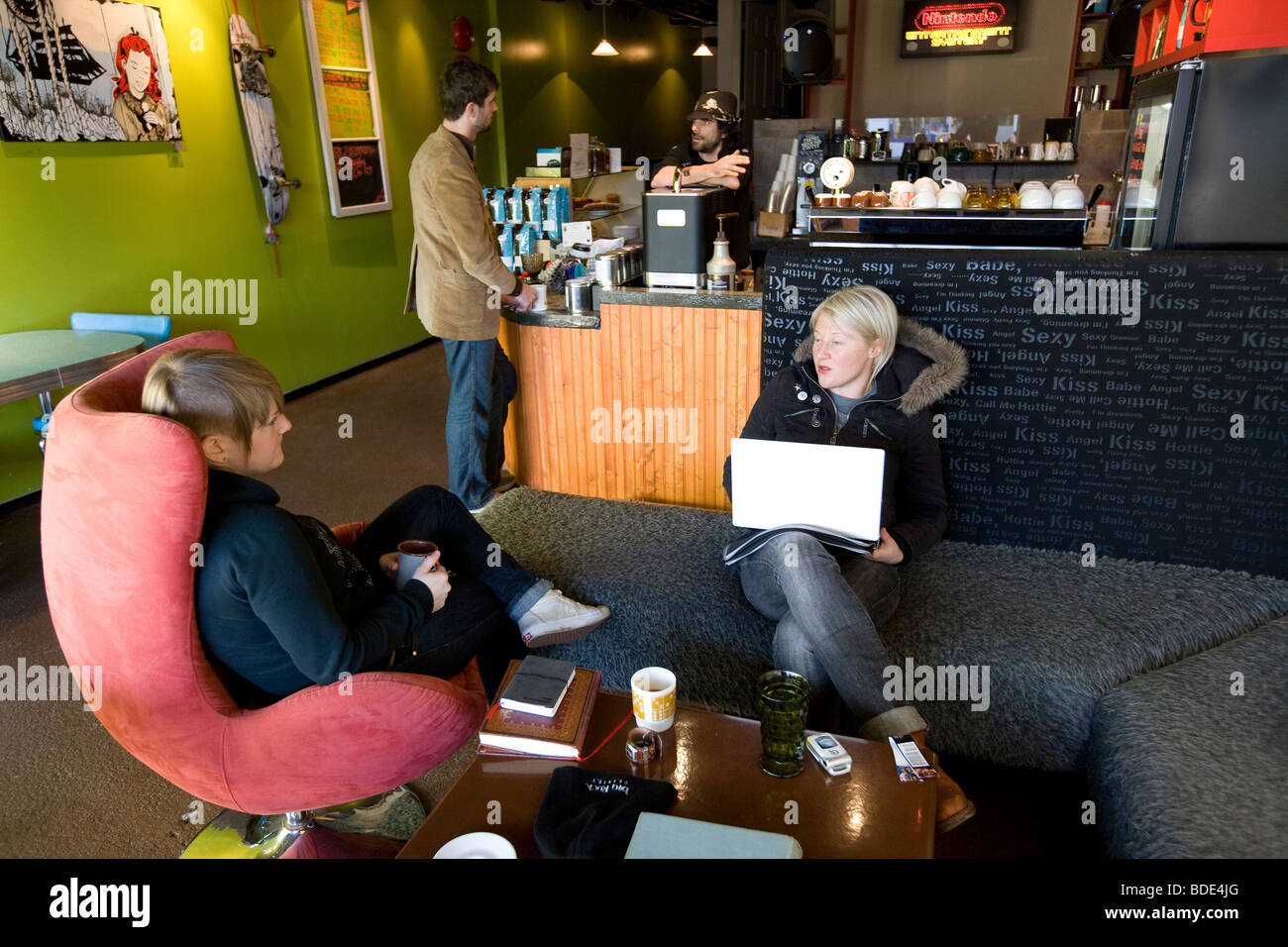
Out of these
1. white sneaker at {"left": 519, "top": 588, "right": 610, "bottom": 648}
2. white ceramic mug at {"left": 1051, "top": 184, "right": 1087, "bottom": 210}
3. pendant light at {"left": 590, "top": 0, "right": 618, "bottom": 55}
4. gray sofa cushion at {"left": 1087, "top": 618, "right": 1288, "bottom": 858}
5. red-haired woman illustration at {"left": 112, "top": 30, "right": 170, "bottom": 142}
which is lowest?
gray sofa cushion at {"left": 1087, "top": 618, "right": 1288, "bottom": 858}

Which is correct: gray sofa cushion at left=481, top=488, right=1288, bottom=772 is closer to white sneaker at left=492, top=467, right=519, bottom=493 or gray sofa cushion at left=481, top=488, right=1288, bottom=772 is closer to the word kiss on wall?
the word kiss on wall

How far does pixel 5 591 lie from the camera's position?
10.5 feet

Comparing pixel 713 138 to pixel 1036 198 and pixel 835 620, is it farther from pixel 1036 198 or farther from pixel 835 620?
pixel 835 620

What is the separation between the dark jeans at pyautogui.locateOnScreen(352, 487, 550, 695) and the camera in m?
1.90

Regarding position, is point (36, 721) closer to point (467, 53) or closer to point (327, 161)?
point (327, 161)

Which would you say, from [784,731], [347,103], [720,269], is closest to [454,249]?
[720,269]

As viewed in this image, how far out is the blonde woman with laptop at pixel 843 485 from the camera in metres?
1.85

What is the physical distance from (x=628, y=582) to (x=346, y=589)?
803mm

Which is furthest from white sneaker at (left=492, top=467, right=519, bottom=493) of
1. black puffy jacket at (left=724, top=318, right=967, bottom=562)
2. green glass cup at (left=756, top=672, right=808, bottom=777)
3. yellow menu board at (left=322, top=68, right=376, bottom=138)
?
yellow menu board at (left=322, top=68, right=376, bottom=138)

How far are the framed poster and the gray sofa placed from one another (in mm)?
4261

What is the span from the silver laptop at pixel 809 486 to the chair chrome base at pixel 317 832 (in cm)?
114

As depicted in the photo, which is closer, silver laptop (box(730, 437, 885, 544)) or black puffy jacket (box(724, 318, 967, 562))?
silver laptop (box(730, 437, 885, 544))

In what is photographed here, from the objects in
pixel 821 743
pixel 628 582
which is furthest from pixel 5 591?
pixel 821 743

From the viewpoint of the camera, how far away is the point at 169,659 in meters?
1.52
